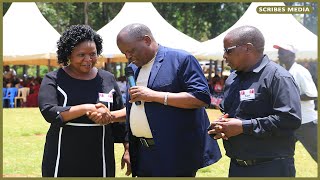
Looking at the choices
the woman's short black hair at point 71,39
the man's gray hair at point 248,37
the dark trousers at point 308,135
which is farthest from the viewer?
the dark trousers at point 308,135

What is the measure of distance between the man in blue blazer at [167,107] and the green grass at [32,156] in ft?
10.9

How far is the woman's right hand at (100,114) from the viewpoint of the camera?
3979 mm

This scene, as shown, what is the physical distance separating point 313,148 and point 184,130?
3.94 m

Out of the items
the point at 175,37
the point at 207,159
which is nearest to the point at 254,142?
the point at 207,159

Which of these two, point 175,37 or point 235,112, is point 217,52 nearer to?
point 175,37

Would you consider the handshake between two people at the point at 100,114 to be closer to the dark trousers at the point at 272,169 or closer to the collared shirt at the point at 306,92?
the dark trousers at the point at 272,169

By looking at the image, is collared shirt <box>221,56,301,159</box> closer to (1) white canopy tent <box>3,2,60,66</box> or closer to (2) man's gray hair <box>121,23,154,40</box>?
(2) man's gray hair <box>121,23,154,40</box>

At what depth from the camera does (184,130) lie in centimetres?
397

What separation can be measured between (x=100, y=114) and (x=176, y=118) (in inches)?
24.0

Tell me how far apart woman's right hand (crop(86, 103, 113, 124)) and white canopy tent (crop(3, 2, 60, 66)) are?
1665 centimetres

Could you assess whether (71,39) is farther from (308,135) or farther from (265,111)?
(308,135)

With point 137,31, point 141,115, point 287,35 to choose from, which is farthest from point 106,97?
point 287,35

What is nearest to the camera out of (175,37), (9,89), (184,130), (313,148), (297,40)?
(184,130)

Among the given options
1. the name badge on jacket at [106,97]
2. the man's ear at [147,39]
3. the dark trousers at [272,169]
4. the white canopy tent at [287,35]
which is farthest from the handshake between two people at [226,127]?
the white canopy tent at [287,35]
